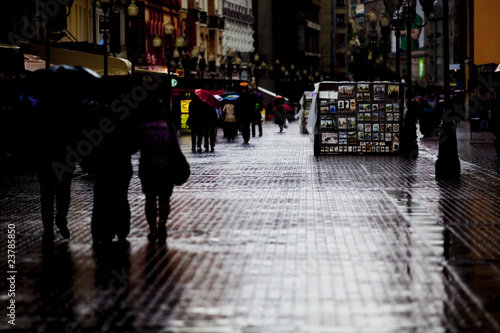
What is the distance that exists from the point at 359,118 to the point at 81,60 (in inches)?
328

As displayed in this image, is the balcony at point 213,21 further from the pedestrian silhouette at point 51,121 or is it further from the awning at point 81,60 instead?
the pedestrian silhouette at point 51,121

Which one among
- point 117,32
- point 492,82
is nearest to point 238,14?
point 117,32

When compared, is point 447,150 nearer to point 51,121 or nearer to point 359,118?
point 359,118

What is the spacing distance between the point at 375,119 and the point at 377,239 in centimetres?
1992

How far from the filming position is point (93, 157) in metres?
12.9

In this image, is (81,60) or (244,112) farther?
(244,112)

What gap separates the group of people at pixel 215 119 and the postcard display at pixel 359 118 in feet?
14.3

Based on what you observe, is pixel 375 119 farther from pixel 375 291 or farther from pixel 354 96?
pixel 375 291

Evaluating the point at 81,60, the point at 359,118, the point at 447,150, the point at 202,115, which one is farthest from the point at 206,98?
the point at 447,150

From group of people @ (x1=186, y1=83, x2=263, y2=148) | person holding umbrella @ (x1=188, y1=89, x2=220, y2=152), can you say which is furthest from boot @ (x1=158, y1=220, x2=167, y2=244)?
person holding umbrella @ (x1=188, y1=89, x2=220, y2=152)

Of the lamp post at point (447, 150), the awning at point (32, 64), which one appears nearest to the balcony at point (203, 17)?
the awning at point (32, 64)

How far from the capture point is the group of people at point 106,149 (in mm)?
12734

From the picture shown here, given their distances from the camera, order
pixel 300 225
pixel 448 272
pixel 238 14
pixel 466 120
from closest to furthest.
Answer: pixel 448 272 < pixel 300 225 < pixel 466 120 < pixel 238 14

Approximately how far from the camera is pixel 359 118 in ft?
107
